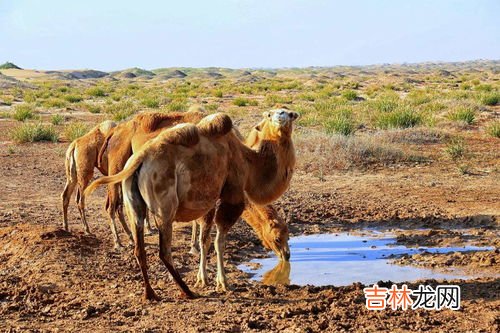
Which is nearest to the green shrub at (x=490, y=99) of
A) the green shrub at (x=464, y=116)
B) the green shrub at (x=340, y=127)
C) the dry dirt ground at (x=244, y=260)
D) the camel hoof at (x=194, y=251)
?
the green shrub at (x=464, y=116)

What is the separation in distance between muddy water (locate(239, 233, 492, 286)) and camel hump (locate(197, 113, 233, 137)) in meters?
2.06

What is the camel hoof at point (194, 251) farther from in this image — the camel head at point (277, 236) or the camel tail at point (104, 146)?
the camel tail at point (104, 146)

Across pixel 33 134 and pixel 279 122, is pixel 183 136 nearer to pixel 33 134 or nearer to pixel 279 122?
pixel 279 122

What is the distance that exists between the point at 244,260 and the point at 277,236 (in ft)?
1.88

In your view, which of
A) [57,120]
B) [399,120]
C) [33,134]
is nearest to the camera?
[33,134]

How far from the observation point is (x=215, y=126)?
281 inches

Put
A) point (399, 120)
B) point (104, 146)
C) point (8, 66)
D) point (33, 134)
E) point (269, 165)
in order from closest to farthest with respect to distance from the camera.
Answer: point (269, 165) < point (104, 146) < point (33, 134) < point (399, 120) < point (8, 66)

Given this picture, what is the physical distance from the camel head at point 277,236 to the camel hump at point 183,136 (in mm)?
2467

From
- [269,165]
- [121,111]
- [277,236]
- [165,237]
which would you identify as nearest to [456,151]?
[277,236]

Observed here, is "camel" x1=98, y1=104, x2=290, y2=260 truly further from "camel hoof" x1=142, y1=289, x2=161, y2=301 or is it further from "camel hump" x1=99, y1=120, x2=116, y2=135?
"camel hoof" x1=142, y1=289, x2=161, y2=301

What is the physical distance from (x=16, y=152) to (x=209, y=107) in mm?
14733

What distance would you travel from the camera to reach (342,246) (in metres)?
9.94

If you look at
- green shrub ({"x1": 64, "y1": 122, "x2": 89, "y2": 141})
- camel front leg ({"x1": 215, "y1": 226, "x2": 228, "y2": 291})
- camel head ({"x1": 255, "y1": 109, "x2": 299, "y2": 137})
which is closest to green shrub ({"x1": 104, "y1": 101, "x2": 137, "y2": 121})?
green shrub ({"x1": 64, "y1": 122, "x2": 89, "y2": 141})

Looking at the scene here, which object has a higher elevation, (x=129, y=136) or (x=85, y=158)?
(x=129, y=136)
